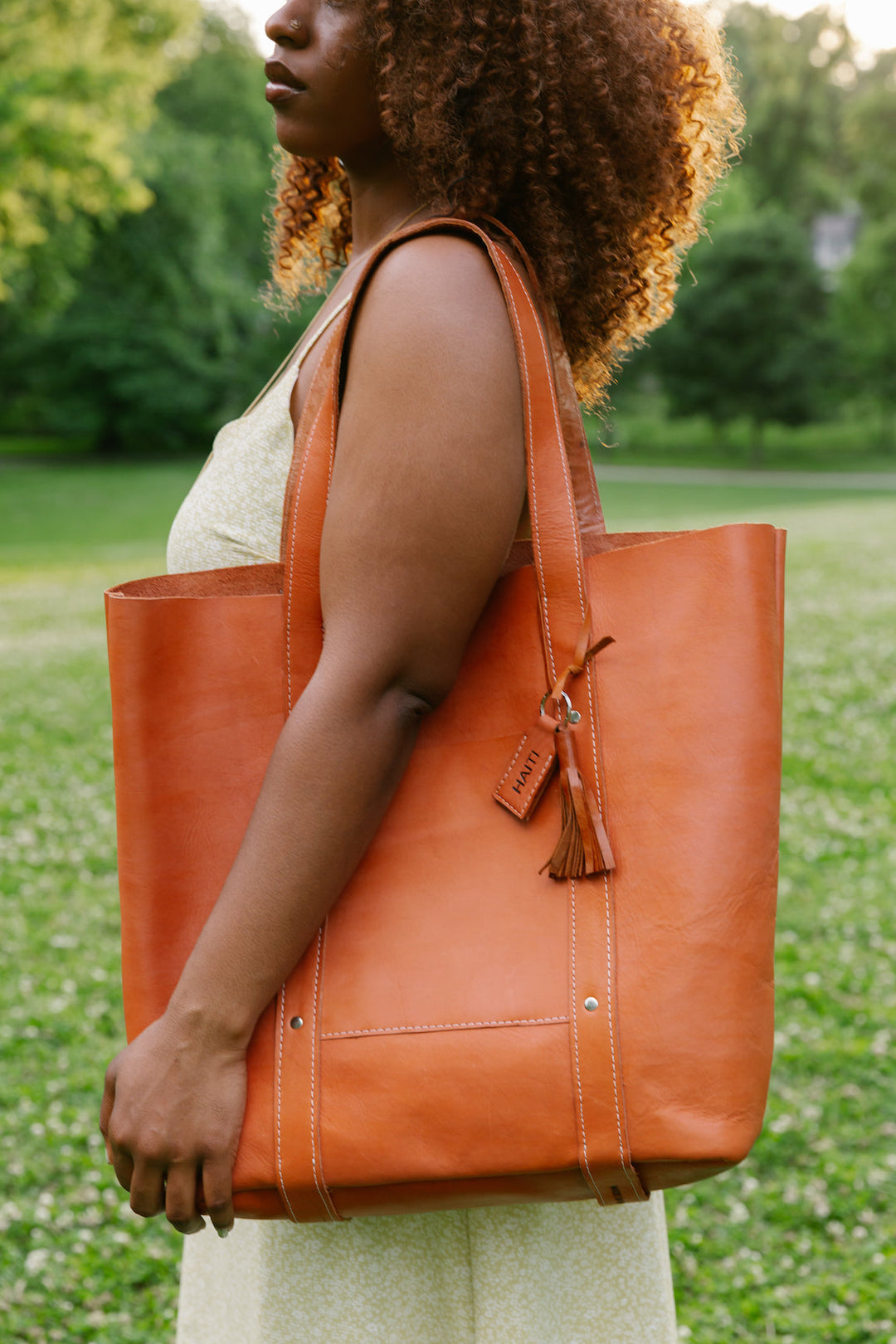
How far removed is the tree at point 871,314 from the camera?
39.0 meters

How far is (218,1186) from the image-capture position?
129 centimetres

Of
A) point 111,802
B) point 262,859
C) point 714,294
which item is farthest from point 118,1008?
point 714,294

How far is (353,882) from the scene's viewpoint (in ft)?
4.41

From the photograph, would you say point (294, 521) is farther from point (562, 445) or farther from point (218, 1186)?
point (218, 1186)

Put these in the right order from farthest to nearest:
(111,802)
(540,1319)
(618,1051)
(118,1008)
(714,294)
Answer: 1. (714,294)
2. (111,802)
3. (118,1008)
4. (540,1319)
5. (618,1051)

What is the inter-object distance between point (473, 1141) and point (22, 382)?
4874cm

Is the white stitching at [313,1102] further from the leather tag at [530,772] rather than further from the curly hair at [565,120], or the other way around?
the curly hair at [565,120]

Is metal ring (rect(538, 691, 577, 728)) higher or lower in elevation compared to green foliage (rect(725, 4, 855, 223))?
lower

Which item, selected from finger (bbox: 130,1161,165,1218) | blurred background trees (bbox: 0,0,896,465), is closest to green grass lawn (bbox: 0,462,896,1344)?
finger (bbox: 130,1161,165,1218)

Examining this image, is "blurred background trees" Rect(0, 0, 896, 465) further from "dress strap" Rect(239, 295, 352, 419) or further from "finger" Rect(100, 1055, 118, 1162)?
"finger" Rect(100, 1055, 118, 1162)

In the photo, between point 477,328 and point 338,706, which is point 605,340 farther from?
point 338,706

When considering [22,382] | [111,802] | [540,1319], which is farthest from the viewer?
[22,382]

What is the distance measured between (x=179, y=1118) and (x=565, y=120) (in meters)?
1.24

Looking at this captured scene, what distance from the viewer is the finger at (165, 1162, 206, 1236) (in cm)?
128
